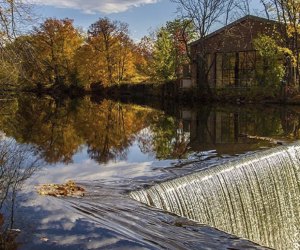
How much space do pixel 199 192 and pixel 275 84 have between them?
24564 mm

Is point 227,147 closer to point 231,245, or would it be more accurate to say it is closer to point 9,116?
point 231,245

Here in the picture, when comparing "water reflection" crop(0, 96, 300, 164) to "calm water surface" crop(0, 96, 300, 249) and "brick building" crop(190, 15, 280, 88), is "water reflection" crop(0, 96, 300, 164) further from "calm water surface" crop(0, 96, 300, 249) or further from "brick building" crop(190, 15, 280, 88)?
"brick building" crop(190, 15, 280, 88)

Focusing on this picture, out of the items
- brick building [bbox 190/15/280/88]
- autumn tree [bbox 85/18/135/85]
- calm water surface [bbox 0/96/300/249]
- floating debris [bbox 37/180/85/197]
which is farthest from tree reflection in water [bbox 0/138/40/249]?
autumn tree [bbox 85/18/135/85]

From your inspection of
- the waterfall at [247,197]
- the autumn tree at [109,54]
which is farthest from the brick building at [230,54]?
the waterfall at [247,197]

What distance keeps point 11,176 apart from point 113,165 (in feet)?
10.8

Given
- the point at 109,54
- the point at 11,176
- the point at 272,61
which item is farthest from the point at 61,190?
the point at 109,54

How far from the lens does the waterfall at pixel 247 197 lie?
8.32 metres

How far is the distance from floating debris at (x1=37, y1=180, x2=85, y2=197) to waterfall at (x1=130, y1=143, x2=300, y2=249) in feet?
3.55

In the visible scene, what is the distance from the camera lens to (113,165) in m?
11.6

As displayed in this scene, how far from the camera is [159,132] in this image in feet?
60.3

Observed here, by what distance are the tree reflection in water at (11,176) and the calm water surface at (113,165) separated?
0.05 feet

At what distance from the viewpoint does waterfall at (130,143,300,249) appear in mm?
8320

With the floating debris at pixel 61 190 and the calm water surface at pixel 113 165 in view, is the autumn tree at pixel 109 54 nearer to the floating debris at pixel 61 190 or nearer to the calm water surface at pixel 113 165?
the calm water surface at pixel 113 165

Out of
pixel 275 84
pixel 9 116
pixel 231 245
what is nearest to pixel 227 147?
pixel 231 245
